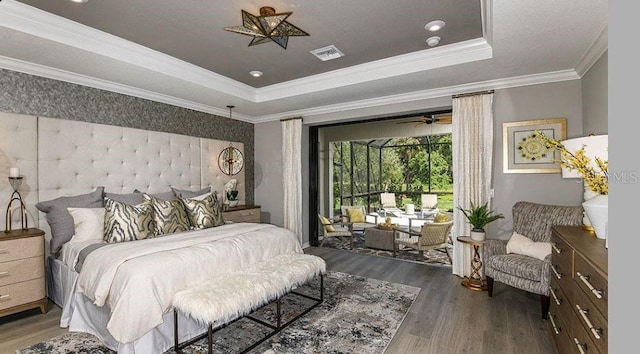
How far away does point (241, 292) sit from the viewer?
226 cm

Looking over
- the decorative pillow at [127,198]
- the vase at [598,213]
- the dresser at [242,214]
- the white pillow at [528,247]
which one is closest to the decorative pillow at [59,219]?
the decorative pillow at [127,198]

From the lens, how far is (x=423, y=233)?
4547mm

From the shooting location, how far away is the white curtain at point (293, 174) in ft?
17.4

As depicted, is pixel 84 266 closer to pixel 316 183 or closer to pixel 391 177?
pixel 316 183

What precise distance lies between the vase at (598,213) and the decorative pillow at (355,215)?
4.36 metres

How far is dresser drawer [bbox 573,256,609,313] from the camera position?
134 cm

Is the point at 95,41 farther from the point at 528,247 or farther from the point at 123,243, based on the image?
the point at 528,247

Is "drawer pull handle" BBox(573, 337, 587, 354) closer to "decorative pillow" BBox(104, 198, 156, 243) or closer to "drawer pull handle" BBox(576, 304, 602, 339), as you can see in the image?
"drawer pull handle" BBox(576, 304, 602, 339)

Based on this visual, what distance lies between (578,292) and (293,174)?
419 cm

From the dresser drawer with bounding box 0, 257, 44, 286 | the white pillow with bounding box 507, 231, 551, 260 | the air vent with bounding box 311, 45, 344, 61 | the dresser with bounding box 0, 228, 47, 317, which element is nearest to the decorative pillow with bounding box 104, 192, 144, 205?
the dresser with bounding box 0, 228, 47, 317

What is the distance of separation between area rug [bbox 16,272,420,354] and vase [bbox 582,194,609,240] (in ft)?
5.45

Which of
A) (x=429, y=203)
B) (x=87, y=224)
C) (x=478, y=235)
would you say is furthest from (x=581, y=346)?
(x=429, y=203)

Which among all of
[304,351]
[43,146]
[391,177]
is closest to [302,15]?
[304,351]

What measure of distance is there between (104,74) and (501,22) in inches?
158
